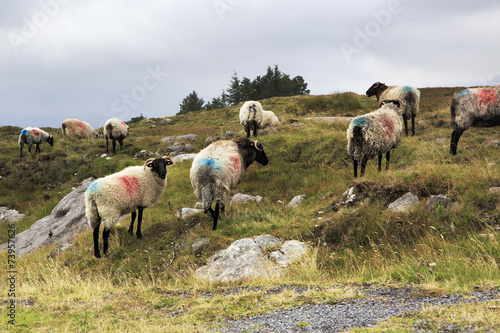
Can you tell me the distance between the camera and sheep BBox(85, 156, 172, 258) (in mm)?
9477

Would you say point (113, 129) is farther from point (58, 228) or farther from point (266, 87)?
point (266, 87)

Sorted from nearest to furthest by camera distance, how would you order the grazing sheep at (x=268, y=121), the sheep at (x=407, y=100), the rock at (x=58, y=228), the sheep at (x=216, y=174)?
the sheep at (x=216, y=174) → the rock at (x=58, y=228) → the sheep at (x=407, y=100) → the grazing sheep at (x=268, y=121)

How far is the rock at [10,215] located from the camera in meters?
17.7

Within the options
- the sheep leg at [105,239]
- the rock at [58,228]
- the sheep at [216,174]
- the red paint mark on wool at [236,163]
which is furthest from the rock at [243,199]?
the rock at [58,228]

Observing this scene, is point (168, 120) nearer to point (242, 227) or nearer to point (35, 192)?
point (35, 192)

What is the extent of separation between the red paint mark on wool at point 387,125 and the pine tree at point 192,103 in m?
59.2

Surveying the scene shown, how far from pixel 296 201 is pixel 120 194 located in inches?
213

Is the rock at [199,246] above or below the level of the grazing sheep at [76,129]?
below

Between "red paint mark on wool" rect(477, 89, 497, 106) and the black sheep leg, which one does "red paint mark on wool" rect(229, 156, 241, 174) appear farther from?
"red paint mark on wool" rect(477, 89, 497, 106)

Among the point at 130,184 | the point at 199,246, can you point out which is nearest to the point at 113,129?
the point at 130,184

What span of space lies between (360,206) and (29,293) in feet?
24.8

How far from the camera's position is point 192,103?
6981 centimetres

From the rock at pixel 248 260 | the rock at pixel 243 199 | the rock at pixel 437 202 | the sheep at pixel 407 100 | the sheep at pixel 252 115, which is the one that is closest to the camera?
Result: the rock at pixel 248 260

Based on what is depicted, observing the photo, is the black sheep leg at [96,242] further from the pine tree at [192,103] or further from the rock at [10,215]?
the pine tree at [192,103]
